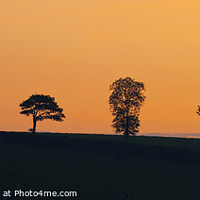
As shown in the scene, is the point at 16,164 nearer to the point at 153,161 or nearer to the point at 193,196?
the point at 153,161

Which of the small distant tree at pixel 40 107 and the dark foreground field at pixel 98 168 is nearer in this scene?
the dark foreground field at pixel 98 168

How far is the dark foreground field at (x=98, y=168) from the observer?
58938 millimetres

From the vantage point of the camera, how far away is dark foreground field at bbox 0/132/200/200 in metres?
58.9

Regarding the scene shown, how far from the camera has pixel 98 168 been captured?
7238 cm

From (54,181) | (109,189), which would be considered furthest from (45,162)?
(109,189)

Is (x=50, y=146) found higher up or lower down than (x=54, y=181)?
higher up

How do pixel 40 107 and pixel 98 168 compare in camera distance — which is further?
pixel 40 107

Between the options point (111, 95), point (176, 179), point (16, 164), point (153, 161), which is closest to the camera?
point (176, 179)

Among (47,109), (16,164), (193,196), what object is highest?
(47,109)

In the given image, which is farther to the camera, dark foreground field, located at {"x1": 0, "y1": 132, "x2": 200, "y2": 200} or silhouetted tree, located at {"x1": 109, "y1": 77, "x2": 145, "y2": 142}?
silhouetted tree, located at {"x1": 109, "y1": 77, "x2": 145, "y2": 142}

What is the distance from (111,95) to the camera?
4535 inches

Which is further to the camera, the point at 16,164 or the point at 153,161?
the point at 153,161

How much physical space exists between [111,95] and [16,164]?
45616 millimetres

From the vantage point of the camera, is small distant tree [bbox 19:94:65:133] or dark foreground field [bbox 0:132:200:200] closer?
dark foreground field [bbox 0:132:200:200]
